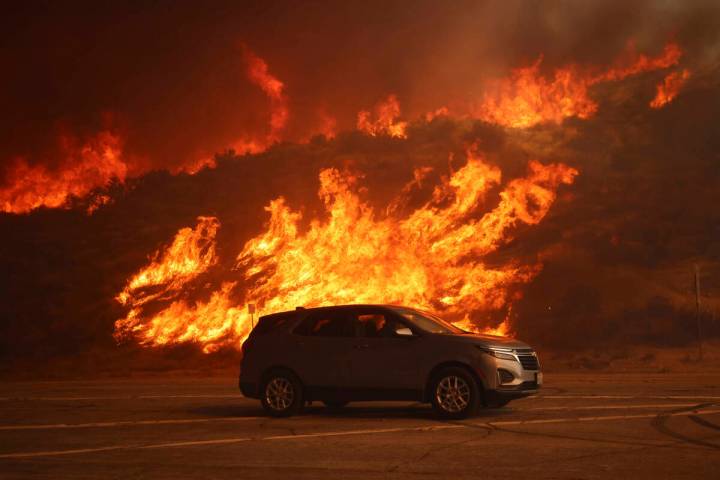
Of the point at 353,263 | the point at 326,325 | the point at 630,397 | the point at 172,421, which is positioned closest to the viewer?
the point at 172,421

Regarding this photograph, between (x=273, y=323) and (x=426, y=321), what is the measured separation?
8.23ft

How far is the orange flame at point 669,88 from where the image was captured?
5716 centimetres

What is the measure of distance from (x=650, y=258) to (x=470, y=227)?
8325 mm

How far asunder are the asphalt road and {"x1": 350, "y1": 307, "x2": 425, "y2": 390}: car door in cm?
59

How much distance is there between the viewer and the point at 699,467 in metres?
8.34

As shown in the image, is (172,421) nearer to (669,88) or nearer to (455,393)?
(455,393)

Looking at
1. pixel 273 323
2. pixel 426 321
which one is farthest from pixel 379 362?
pixel 273 323

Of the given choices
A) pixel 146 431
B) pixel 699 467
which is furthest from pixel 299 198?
pixel 699 467

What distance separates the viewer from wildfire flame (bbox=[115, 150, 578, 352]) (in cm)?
3403

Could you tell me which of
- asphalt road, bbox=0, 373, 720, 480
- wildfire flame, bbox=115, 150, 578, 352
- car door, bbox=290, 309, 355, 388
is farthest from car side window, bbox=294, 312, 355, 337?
wildfire flame, bbox=115, 150, 578, 352

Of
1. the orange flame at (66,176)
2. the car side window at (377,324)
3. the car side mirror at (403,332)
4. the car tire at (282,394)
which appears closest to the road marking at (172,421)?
the car tire at (282,394)

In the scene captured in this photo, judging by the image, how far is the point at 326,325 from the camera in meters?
13.7

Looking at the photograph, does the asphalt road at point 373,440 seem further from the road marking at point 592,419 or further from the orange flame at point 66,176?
the orange flame at point 66,176

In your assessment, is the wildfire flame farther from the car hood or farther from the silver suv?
the car hood
